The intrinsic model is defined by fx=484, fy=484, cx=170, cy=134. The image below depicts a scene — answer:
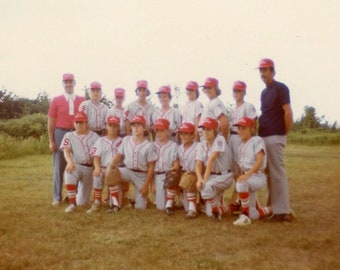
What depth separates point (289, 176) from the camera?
37.1 ft

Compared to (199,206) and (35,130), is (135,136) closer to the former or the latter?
(199,206)

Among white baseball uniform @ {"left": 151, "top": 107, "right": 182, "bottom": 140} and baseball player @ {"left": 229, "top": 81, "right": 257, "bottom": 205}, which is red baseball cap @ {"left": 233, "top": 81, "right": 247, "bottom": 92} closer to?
baseball player @ {"left": 229, "top": 81, "right": 257, "bottom": 205}

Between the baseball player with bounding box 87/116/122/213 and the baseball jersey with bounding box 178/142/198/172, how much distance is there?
96 centimetres

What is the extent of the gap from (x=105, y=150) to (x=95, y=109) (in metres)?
0.71

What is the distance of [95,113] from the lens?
24.3 ft

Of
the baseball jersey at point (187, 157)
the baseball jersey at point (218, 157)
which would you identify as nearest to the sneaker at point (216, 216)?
the baseball jersey at point (218, 157)

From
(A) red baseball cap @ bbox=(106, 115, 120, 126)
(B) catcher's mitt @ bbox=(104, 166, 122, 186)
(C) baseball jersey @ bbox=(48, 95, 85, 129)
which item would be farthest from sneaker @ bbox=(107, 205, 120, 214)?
(C) baseball jersey @ bbox=(48, 95, 85, 129)

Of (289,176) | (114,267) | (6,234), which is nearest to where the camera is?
(114,267)

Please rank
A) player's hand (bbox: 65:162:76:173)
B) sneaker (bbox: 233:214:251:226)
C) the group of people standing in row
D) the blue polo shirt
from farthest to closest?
player's hand (bbox: 65:162:76:173), the group of people standing in row, the blue polo shirt, sneaker (bbox: 233:214:251:226)

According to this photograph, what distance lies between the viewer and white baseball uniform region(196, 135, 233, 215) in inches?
248

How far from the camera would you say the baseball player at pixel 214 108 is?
6660 mm

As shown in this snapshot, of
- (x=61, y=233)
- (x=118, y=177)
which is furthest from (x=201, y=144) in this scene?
(x=61, y=233)

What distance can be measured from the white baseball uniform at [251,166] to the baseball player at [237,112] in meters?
0.28

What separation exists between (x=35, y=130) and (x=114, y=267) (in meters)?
18.7
